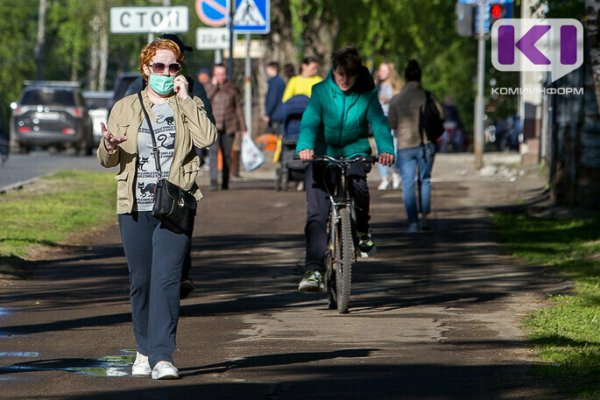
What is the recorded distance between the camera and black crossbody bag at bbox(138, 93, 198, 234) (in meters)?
8.36

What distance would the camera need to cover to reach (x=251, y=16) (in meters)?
27.0

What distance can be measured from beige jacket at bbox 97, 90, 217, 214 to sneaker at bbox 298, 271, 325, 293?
349 centimetres

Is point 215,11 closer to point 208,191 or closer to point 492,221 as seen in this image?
point 208,191

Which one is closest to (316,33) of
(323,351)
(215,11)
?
(215,11)

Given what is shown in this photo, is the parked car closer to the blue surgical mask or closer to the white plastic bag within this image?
the white plastic bag

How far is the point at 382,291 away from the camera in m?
12.9

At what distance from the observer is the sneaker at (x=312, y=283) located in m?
11.9

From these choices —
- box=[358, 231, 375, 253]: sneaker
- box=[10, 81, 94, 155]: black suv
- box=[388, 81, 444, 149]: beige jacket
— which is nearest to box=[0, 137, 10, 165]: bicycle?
box=[10, 81, 94, 155]: black suv

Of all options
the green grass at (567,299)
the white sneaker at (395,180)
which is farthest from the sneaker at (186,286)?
the white sneaker at (395,180)

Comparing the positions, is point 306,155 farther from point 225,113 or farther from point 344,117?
point 225,113

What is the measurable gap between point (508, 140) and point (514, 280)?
49.0 m

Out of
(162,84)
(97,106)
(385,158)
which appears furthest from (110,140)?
(97,106)

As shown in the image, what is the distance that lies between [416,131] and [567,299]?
6501mm

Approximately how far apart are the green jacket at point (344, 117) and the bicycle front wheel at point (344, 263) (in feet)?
1.95
